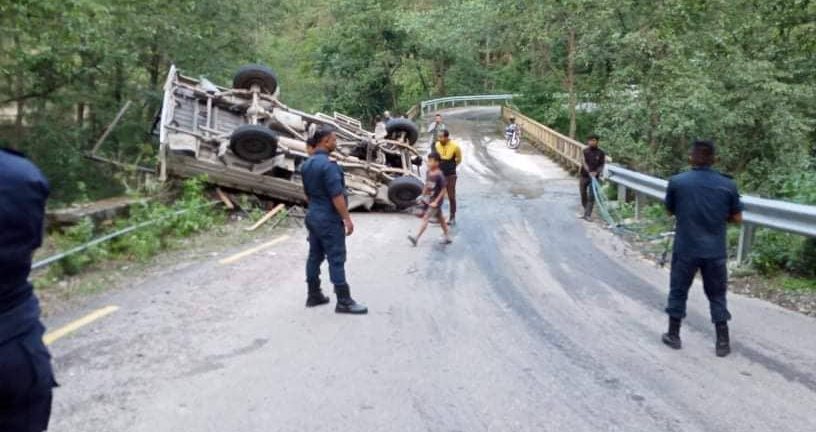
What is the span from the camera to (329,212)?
24.2 feet

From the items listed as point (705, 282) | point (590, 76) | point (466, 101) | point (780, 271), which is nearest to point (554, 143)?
point (590, 76)

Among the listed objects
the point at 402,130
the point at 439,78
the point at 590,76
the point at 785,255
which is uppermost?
the point at 439,78

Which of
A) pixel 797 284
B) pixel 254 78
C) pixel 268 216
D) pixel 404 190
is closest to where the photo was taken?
pixel 797 284

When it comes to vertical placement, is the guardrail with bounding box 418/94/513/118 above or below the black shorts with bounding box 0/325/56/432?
above

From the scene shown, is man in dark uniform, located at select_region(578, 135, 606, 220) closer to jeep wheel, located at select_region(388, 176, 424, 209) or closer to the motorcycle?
jeep wheel, located at select_region(388, 176, 424, 209)

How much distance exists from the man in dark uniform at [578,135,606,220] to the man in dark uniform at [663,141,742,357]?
9.00 metres

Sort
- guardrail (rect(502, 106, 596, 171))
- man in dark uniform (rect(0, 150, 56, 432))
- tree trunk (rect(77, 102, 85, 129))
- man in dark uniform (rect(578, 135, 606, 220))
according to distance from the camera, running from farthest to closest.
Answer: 1. guardrail (rect(502, 106, 596, 171))
2. tree trunk (rect(77, 102, 85, 129))
3. man in dark uniform (rect(578, 135, 606, 220))
4. man in dark uniform (rect(0, 150, 56, 432))

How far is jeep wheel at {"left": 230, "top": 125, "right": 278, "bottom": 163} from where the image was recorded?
14617 mm

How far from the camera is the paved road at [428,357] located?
15.9 feet

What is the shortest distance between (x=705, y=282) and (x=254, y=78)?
13897mm

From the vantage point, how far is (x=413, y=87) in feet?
208

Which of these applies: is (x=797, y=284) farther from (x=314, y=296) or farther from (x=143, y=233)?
(x=143, y=233)

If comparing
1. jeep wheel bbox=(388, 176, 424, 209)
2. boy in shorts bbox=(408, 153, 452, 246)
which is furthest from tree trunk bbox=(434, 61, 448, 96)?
boy in shorts bbox=(408, 153, 452, 246)

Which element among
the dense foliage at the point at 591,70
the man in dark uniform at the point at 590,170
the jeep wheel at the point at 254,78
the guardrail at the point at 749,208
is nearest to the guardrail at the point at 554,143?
the guardrail at the point at 749,208
